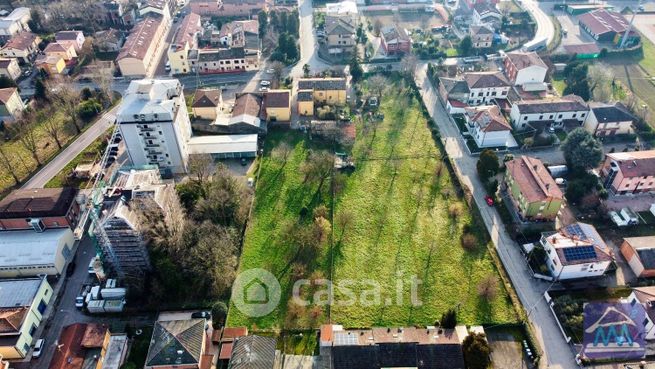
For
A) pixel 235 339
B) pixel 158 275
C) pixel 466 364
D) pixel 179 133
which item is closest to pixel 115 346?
pixel 158 275

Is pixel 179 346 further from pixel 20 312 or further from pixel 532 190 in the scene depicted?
pixel 532 190

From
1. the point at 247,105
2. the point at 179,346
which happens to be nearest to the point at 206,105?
the point at 247,105

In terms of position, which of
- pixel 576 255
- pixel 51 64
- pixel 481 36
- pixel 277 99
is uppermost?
pixel 51 64

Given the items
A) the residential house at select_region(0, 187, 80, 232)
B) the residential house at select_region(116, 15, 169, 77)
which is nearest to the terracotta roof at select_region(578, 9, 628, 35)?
the residential house at select_region(116, 15, 169, 77)

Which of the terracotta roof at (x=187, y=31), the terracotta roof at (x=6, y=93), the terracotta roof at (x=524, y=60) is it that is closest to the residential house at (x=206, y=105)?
the terracotta roof at (x=187, y=31)

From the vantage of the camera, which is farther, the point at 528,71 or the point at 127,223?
the point at 528,71

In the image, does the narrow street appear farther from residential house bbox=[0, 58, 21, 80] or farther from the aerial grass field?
residential house bbox=[0, 58, 21, 80]
